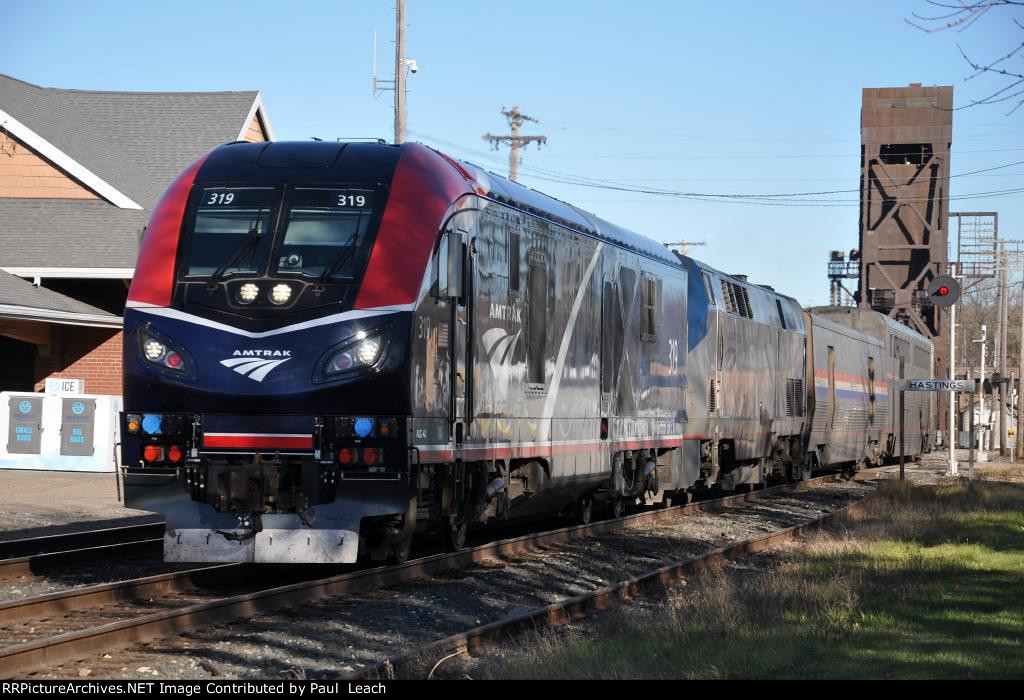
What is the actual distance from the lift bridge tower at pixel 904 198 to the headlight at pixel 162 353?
49625 mm

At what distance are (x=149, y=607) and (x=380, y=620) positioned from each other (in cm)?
180

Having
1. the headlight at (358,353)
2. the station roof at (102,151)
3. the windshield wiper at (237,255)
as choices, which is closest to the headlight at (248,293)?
the windshield wiper at (237,255)

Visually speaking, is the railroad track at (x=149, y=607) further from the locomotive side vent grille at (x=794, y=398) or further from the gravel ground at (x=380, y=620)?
the locomotive side vent grille at (x=794, y=398)

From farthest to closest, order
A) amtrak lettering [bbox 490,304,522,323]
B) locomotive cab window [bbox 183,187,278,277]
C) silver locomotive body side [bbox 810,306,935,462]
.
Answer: silver locomotive body side [bbox 810,306,935,462]
amtrak lettering [bbox 490,304,522,323]
locomotive cab window [bbox 183,187,278,277]

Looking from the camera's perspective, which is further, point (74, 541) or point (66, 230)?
point (66, 230)

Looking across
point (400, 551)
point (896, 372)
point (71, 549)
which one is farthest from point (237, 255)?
point (896, 372)

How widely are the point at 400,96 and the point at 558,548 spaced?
12.4 m

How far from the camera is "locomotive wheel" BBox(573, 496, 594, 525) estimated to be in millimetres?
16578

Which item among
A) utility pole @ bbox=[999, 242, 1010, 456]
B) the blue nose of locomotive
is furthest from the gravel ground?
utility pole @ bbox=[999, 242, 1010, 456]

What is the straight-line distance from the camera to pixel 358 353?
982 centimetres

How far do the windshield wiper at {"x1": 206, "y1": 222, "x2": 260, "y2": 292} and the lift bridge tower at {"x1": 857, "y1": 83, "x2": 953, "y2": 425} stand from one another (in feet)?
161

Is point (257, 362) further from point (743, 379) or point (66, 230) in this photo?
point (66, 230)

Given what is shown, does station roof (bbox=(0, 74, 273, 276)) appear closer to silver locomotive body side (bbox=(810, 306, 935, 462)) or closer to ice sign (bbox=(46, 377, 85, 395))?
ice sign (bbox=(46, 377, 85, 395))
